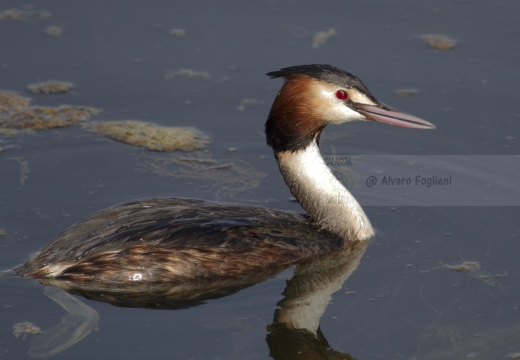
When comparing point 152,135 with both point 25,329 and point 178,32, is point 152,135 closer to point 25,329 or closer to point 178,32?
point 178,32

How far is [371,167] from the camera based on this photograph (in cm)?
957

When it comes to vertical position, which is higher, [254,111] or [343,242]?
[254,111]

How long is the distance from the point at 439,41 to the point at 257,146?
2.76 metres

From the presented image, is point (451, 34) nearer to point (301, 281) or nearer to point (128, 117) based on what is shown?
point (128, 117)

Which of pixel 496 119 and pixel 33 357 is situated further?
pixel 496 119

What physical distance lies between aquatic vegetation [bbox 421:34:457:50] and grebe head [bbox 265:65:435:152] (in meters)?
3.25

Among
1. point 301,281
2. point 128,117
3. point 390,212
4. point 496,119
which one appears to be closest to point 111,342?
point 301,281

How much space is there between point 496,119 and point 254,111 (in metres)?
2.35

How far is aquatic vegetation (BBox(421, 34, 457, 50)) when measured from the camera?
11.3 meters

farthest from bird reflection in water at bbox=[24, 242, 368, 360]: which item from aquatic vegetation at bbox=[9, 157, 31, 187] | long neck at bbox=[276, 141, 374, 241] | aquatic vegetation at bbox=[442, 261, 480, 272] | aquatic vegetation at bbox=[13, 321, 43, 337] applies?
aquatic vegetation at bbox=[9, 157, 31, 187]

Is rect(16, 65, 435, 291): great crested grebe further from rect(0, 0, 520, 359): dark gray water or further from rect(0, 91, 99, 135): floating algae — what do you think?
rect(0, 91, 99, 135): floating algae

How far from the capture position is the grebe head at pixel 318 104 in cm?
818

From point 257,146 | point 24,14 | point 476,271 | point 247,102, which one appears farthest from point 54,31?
point 476,271

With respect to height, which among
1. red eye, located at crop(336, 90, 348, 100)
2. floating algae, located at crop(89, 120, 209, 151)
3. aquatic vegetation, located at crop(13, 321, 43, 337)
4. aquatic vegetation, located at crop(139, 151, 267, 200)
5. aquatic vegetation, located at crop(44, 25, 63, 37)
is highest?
red eye, located at crop(336, 90, 348, 100)
